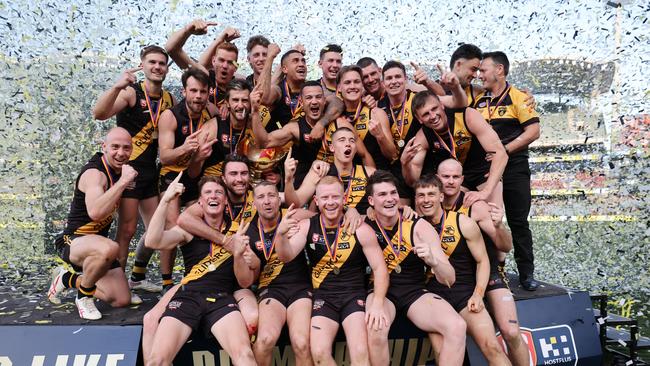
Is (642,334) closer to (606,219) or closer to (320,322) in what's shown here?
(606,219)

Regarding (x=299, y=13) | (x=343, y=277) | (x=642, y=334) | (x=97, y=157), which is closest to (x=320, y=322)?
(x=343, y=277)

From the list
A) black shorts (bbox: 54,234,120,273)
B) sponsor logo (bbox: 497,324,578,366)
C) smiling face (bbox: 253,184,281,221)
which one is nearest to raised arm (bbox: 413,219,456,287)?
sponsor logo (bbox: 497,324,578,366)

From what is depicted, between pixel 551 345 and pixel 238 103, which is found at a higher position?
pixel 238 103

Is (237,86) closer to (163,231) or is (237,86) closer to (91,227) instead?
(163,231)

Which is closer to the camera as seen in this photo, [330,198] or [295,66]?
[330,198]

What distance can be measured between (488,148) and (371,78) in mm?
1236

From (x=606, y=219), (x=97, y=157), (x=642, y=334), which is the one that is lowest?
(x=642, y=334)

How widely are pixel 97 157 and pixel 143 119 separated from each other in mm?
525

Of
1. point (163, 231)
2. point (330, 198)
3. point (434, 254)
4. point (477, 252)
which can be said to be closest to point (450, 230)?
point (477, 252)

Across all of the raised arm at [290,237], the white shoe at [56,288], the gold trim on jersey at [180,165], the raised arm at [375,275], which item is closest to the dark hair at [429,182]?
the raised arm at [375,275]

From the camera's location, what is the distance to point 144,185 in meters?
4.30

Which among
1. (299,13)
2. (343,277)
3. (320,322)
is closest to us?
(320,322)

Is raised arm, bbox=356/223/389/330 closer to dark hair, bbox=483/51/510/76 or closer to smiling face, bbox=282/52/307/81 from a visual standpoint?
smiling face, bbox=282/52/307/81

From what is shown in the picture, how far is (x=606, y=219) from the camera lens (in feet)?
25.2
